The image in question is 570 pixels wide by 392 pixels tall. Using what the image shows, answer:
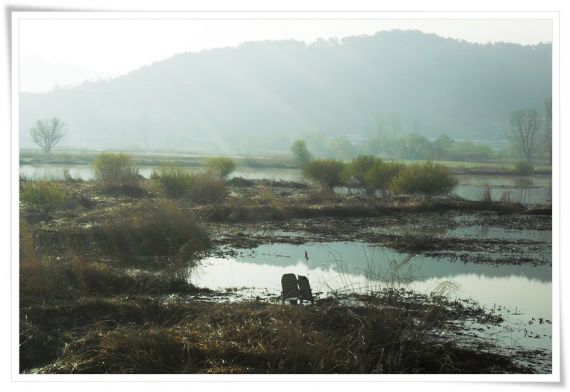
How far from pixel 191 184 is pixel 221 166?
0.47 meters

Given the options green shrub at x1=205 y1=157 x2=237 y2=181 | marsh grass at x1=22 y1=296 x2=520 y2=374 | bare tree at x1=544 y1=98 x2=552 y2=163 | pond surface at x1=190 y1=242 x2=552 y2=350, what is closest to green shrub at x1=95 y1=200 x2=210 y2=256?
pond surface at x1=190 y1=242 x2=552 y2=350

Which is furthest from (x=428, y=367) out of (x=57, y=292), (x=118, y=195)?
(x=118, y=195)

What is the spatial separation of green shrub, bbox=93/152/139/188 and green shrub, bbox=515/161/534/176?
14.2 feet

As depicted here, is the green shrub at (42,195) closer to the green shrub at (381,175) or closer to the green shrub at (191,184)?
the green shrub at (191,184)

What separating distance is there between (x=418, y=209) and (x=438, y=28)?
2882 mm

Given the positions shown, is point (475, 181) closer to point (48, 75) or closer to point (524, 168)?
point (524, 168)

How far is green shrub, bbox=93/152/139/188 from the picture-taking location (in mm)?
7457

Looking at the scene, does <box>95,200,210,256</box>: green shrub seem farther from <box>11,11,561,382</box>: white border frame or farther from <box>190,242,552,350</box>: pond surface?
<box>11,11,561,382</box>: white border frame

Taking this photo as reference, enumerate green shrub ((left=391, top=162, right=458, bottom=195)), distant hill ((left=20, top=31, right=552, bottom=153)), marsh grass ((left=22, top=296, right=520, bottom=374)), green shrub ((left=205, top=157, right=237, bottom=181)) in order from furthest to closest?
1. green shrub ((left=205, top=157, right=237, bottom=181))
2. green shrub ((left=391, top=162, right=458, bottom=195))
3. distant hill ((left=20, top=31, right=552, bottom=153))
4. marsh grass ((left=22, top=296, right=520, bottom=374))

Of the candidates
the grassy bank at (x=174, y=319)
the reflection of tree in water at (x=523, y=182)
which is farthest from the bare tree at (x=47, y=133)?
the reflection of tree in water at (x=523, y=182)

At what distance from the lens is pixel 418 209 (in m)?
7.25

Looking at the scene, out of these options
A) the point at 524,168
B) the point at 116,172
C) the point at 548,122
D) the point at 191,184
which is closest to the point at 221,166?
the point at 191,184

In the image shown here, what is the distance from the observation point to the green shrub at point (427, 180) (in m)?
6.77

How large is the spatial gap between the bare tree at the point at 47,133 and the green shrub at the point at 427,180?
376cm
